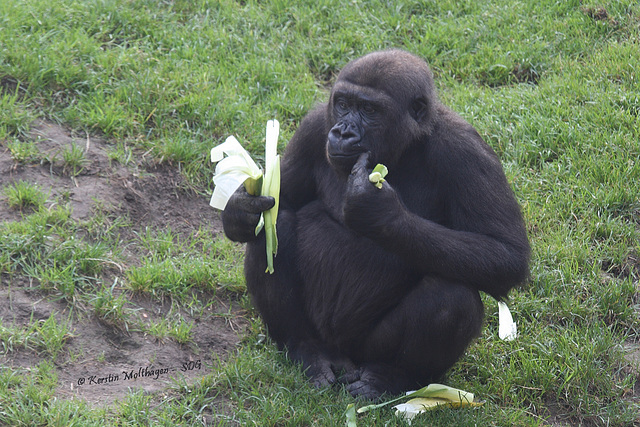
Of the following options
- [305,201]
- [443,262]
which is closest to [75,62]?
[305,201]

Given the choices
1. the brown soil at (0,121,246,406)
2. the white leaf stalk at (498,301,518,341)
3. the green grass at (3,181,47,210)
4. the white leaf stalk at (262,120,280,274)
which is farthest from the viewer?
the green grass at (3,181,47,210)

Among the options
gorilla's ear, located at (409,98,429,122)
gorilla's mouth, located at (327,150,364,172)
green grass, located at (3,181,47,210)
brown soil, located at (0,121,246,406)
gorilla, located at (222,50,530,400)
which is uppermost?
gorilla's ear, located at (409,98,429,122)

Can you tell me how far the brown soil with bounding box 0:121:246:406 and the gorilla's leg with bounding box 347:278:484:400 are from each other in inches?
40.6

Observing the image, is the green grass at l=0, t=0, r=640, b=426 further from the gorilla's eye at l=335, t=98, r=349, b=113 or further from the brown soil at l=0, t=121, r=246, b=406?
the gorilla's eye at l=335, t=98, r=349, b=113

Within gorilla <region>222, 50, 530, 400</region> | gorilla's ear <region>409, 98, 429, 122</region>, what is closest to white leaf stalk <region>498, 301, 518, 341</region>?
gorilla <region>222, 50, 530, 400</region>

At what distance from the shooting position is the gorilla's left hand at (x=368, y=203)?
4570mm

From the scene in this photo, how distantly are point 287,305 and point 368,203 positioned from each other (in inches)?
43.1

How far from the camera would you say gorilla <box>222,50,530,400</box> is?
4.74 meters

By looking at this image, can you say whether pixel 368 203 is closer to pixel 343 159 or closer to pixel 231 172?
pixel 343 159

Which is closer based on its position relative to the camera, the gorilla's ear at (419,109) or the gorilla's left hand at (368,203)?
the gorilla's left hand at (368,203)

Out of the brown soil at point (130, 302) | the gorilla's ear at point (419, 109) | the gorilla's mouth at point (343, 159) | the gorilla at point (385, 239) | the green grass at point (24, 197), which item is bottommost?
the brown soil at point (130, 302)

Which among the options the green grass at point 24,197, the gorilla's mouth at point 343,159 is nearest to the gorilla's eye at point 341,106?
the gorilla's mouth at point 343,159

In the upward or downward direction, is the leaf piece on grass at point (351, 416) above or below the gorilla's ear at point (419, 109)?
below

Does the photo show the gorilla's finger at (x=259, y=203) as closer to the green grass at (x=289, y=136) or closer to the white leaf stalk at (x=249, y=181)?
the white leaf stalk at (x=249, y=181)
